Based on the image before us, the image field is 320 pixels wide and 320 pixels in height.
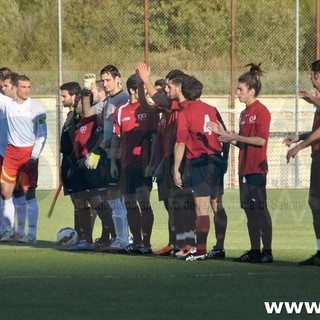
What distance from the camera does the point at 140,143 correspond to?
46.1ft

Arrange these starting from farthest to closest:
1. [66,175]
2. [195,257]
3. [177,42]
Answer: [177,42] < [66,175] < [195,257]

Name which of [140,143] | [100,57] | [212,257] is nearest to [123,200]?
[140,143]

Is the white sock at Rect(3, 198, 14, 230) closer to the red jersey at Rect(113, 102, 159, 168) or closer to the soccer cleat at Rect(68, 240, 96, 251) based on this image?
the soccer cleat at Rect(68, 240, 96, 251)

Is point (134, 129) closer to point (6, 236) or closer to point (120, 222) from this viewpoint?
point (120, 222)

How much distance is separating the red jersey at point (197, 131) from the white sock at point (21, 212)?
10.4 feet

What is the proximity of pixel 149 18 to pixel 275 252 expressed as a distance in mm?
14400

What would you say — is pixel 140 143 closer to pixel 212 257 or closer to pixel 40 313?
pixel 212 257

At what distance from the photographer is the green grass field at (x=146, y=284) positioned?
9.55m

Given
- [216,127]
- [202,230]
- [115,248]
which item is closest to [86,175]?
[115,248]

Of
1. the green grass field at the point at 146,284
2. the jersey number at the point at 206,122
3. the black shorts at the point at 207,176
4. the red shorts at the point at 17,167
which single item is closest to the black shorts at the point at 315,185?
the green grass field at the point at 146,284

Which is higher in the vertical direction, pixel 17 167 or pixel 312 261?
pixel 17 167

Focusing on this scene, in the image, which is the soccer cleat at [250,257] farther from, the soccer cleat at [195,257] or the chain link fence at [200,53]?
the chain link fence at [200,53]

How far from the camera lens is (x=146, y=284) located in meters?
11.1

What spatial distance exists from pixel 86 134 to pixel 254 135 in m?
2.56
